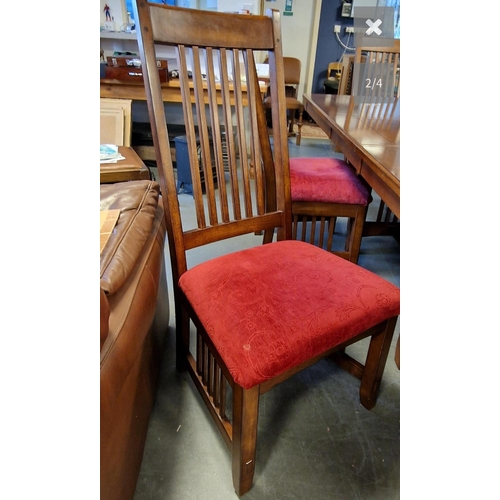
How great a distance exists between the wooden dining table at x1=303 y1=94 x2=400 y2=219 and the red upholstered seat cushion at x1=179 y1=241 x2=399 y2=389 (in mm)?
276

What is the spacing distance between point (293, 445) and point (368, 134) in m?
1.13

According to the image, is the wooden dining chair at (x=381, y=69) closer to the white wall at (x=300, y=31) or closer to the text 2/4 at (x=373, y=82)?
the text 2/4 at (x=373, y=82)

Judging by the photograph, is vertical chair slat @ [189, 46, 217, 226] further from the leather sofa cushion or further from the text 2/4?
the text 2/4

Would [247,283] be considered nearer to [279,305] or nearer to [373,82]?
[279,305]

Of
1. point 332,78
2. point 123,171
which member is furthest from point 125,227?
point 332,78

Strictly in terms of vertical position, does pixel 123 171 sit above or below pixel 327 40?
below

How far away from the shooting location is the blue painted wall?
4.74 m

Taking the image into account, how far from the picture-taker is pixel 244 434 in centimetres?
76

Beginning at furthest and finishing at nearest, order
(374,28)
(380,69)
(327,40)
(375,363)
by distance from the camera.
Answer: (327,40) → (374,28) → (380,69) → (375,363)

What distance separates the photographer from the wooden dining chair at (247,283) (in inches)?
28.3

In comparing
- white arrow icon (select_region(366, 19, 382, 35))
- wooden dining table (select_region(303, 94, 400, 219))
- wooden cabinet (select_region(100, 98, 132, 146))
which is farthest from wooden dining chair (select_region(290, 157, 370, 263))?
wooden cabinet (select_region(100, 98, 132, 146))
